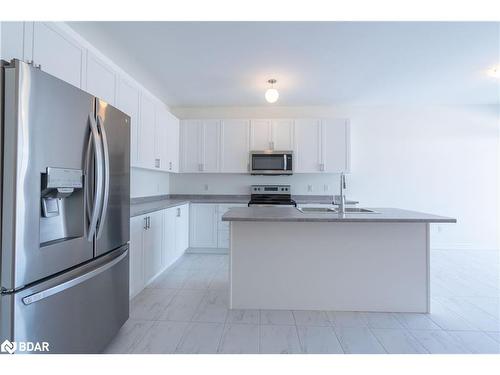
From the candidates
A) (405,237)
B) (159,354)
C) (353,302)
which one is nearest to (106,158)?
(159,354)

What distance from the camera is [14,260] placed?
44.9 inches

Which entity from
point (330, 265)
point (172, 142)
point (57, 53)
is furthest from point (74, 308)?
point (172, 142)

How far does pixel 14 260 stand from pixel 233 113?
4.05m

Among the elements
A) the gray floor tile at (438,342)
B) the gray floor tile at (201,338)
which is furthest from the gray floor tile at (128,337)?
the gray floor tile at (438,342)

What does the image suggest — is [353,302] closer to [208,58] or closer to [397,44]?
[397,44]

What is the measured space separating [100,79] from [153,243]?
1679mm

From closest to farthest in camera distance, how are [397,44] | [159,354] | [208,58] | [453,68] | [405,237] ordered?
[159,354]
[405,237]
[397,44]
[208,58]
[453,68]

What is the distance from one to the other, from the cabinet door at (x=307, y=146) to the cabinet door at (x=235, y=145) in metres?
0.82

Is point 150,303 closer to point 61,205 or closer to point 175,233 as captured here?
point 175,233

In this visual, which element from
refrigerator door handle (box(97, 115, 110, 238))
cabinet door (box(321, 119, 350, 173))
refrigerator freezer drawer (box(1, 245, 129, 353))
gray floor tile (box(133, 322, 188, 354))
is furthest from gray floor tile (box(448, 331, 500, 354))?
cabinet door (box(321, 119, 350, 173))

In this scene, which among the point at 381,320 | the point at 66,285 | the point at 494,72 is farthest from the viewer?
the point at 494,72

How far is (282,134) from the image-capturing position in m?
4.42

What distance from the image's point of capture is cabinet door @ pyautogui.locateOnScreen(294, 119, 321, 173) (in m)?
4.39

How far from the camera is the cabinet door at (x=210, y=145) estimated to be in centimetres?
447
